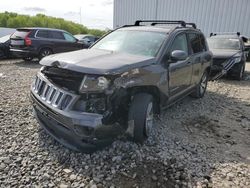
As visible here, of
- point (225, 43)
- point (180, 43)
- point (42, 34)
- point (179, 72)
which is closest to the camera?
A: point (179, 72)

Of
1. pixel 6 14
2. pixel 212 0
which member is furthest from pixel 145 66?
pixel 6 14

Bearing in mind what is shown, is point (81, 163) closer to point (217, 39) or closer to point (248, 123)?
point (248, 123)

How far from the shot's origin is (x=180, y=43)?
16.3 ft

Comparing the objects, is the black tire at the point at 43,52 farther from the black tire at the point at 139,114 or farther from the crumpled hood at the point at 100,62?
the black tire at the point at 139,114

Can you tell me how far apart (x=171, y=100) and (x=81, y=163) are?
207cm

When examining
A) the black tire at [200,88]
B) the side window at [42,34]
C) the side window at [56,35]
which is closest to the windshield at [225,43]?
the black tire at [200,88]

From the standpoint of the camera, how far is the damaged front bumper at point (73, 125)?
3.15 metres

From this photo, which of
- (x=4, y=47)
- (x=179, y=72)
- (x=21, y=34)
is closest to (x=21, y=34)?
(x=21, y=34)

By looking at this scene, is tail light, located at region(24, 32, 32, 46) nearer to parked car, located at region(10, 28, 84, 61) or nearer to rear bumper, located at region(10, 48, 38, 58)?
parked car, located at region(10, 28, 84, 61)

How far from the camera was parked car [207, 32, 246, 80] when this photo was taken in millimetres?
9211

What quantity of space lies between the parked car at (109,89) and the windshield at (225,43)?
21.3 feet

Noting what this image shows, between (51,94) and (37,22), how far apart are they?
2952 cm

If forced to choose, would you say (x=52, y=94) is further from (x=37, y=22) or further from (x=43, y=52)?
(x=37, y=22)

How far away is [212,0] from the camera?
67.5 feet
